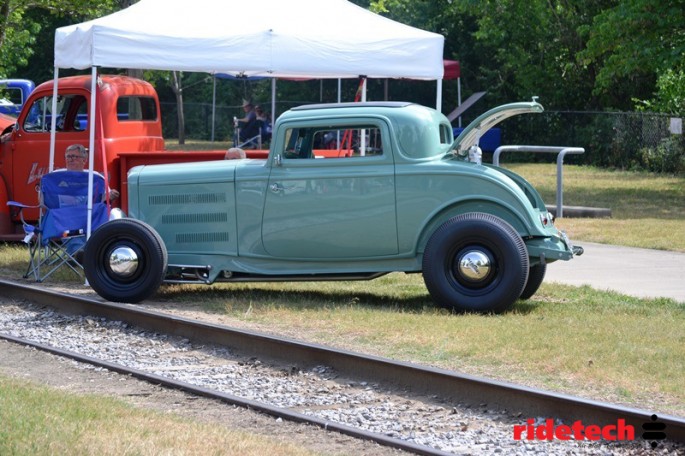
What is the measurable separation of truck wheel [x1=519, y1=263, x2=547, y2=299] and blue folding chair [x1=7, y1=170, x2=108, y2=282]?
14.8 feet

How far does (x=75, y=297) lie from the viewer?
1052 cm

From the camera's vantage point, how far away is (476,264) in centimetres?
971

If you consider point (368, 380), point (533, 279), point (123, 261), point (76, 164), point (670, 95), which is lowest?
point (368, 380)

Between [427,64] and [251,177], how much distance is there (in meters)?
3.13

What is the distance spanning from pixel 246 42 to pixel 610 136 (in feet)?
72.4

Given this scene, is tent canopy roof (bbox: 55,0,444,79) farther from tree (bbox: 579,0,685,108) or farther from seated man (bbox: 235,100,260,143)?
seated man (bbox: 235,100,260,143)

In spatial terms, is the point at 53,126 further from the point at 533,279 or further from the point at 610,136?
the point at 610,136

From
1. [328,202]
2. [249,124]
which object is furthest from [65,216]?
[249,124]

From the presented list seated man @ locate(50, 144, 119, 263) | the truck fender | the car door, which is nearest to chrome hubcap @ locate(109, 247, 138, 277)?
the car door

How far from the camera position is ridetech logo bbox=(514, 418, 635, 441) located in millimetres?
5973

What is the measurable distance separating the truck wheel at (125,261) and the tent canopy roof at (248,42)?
1941 mm

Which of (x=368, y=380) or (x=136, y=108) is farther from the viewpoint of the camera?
(x=136, y=108)

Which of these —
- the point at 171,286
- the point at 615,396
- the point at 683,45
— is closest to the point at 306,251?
the point at 171,286

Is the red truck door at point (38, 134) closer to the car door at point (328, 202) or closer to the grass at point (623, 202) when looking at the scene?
the car door at point (328, 202)
